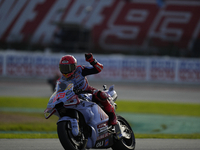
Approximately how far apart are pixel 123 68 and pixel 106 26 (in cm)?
907

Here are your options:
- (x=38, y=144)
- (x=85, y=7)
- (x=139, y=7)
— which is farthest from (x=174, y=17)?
(x=38, y=144)

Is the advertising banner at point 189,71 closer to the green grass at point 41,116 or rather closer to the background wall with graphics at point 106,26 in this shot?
the background wall with graphics at point 106,26

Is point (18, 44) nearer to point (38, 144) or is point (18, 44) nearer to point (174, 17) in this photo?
point (174, 17)

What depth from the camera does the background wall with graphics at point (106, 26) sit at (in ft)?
79.8

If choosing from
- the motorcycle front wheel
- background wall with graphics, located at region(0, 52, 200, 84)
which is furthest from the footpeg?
background wall with graphics, located at region(0, 52, 200, 84)

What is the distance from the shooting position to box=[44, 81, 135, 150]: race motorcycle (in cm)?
399

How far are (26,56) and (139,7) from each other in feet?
46.4

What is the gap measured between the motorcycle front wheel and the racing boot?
757mm

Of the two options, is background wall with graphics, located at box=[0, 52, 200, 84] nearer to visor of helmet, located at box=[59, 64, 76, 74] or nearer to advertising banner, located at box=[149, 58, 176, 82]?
advertising banner, located at box=[149, 58, 176, 82]

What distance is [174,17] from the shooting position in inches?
1229

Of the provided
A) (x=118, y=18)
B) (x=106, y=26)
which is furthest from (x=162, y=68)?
(x=118, y=18)

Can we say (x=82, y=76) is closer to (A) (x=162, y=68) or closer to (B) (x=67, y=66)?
(B) (x=67, y=66)

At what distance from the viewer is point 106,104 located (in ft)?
15.6

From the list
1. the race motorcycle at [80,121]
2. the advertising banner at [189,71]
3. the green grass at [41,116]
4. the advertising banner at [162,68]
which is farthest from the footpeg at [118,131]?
the advertising banner at [189,71]
